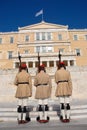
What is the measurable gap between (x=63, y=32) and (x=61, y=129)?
134ft

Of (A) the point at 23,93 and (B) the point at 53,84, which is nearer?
(A) the point at 23,93

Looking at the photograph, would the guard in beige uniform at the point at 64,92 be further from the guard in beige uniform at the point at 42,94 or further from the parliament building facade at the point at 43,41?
the parliament building facade at the point at 43,41

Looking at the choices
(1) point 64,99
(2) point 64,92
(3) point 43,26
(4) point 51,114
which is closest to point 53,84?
(4) point 51,114

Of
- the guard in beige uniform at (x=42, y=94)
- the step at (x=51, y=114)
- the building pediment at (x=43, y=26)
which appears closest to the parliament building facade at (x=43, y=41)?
the building pediment at (x=43, y=26)

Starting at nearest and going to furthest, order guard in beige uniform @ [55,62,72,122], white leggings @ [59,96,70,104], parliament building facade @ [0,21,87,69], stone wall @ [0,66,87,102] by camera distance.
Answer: guard in beige uniform @ [55,62,72,122], white leggings @ [59,96,70,104], stone wall @ [0,66,87,102], parliament building facade @ [0,21,87,69]

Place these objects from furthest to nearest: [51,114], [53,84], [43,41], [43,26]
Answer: [43,26], [43,41], [53,84], [51,114]

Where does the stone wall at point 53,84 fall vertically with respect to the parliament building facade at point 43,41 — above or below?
below

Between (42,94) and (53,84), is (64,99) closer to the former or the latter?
(42,94)

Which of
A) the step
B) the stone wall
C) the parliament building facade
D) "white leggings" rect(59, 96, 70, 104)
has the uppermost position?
the parliament building facade

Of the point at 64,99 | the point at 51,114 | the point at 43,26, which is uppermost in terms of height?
the point at 43,26

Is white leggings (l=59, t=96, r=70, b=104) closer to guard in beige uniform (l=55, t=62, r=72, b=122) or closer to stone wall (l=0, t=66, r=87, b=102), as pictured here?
guard in beige uniform (l=55, t=62, r=72, b=122)

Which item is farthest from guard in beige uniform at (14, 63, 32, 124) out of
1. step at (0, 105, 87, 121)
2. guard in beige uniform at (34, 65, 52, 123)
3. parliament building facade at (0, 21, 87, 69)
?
parliament building facade at (0, 21, 87, 69)

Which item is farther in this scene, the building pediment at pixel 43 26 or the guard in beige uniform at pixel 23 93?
the building pediment at pixel 43 26

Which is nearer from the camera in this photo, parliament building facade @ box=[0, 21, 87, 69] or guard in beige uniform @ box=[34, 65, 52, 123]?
guard in beige uniform @ box=[34, 65, 52, 123]
